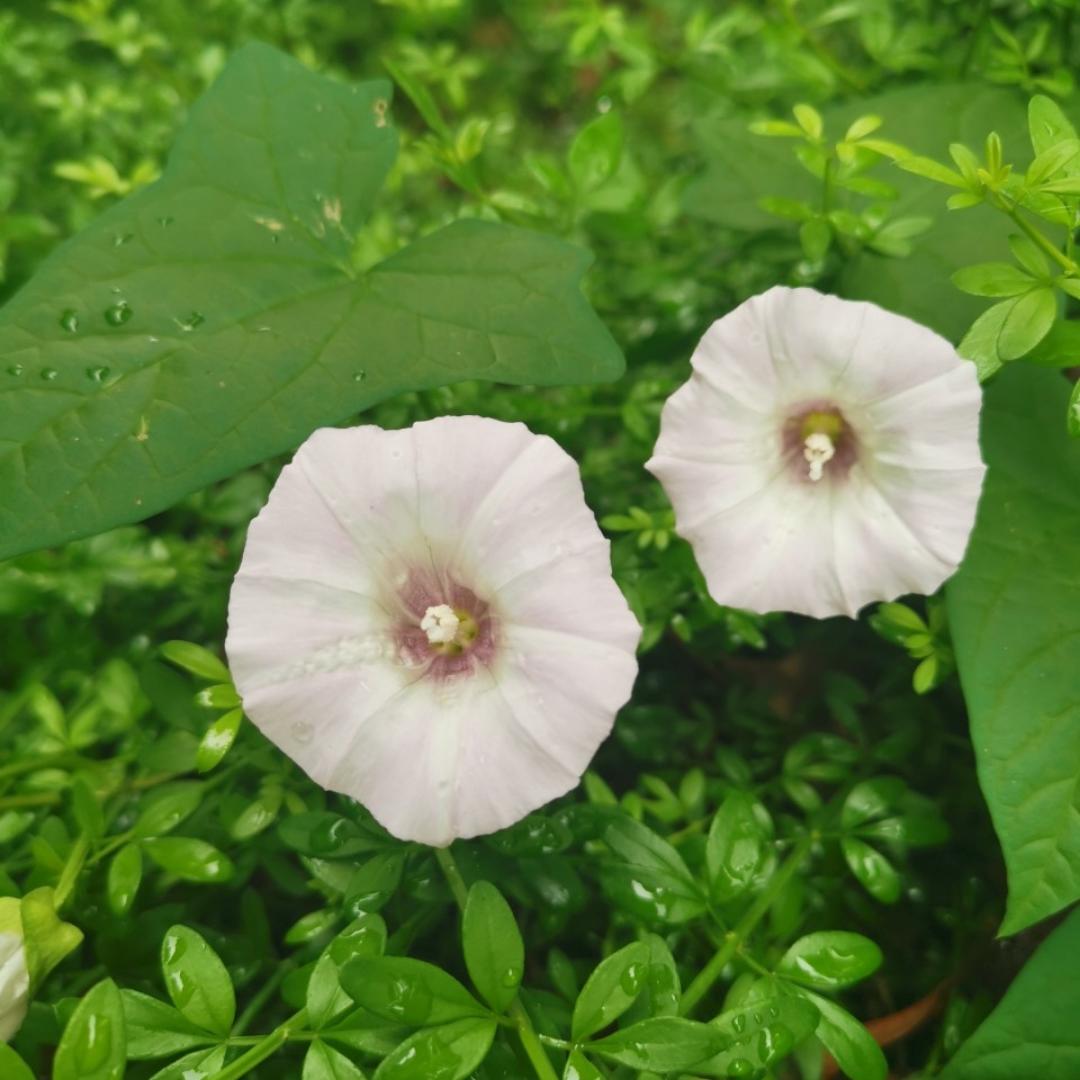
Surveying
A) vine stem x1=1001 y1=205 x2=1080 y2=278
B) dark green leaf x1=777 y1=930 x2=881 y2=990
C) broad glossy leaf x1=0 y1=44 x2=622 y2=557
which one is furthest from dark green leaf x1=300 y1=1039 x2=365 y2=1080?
vine stem x1=1001 y1=205 x2=1080 y2=278

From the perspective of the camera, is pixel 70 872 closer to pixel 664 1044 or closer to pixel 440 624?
pixel 440 624

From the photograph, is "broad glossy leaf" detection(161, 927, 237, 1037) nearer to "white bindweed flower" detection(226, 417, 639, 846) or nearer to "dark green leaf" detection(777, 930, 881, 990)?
"white bindweed flower" detection(226, 417, 639, 846)

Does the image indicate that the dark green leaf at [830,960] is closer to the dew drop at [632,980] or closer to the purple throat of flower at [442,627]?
the dew drop at [632,980]

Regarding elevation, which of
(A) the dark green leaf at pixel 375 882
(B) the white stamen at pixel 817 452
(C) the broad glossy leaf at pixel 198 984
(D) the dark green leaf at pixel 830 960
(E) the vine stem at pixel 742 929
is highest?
(B) the white stamen at pixel 817 452

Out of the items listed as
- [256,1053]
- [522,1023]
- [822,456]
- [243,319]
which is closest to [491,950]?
[522,1023]

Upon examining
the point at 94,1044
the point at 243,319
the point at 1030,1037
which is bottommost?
the point at 1030,1037

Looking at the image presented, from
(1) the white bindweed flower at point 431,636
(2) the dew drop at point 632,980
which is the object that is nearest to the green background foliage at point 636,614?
(2) the dew drop at point 632,980
